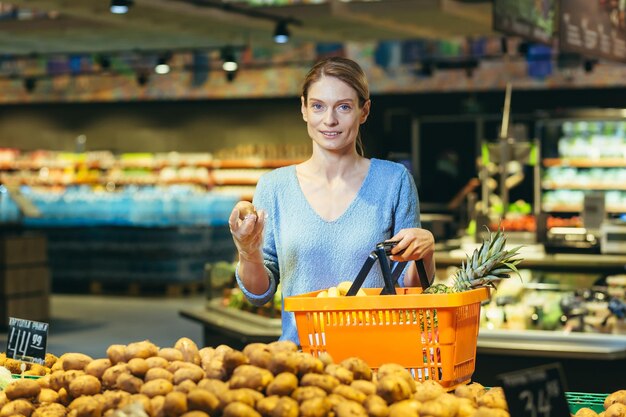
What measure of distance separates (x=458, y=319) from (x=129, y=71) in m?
17.5

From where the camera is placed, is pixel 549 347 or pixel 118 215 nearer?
pixel 549 347

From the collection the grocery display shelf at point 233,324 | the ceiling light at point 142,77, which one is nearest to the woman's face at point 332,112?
the grocery display shelf at point 233,324

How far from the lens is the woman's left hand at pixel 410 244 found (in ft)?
7.92

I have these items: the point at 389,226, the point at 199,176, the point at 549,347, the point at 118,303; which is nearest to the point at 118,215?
the point at 118,303

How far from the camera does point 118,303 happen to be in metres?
13.1

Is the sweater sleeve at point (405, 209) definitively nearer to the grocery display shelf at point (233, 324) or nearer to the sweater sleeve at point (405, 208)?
the sweater sleeve at point (405, 208)

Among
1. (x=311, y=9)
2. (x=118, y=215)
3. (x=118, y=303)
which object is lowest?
(x=118, y=303)

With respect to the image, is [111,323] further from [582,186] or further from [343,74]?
[343,74]

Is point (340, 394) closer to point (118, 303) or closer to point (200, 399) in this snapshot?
point (200, 399)

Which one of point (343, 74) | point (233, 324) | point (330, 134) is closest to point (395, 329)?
point (330, 134)

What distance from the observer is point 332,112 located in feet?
8.68

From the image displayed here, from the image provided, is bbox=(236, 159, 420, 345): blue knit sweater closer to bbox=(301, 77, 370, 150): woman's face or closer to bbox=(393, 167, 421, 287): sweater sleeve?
bbox=(393, 167, 421, 287): sweater sleeve

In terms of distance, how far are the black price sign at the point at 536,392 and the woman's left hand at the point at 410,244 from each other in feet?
2.04

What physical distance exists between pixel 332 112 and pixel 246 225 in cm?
41
